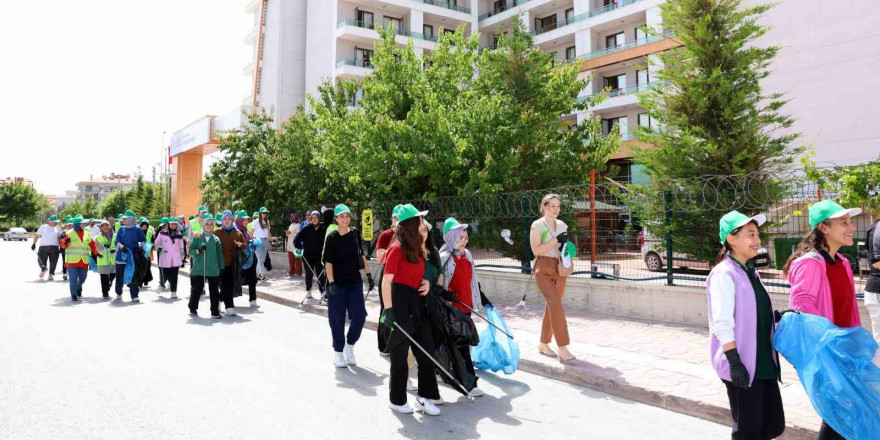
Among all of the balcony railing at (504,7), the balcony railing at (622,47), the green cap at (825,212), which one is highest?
the balcony railing at (504,7)

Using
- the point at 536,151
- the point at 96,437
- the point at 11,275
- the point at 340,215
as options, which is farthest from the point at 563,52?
the point at 96,437

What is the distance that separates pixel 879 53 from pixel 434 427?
29.0m

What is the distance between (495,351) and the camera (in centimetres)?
590

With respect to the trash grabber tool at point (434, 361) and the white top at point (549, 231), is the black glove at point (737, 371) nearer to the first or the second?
the trash grabber tool at point (434, 361)

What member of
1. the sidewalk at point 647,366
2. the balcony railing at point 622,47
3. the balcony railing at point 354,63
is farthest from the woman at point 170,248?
the balcony railing at point 622,47

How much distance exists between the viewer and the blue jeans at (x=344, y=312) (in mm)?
6516

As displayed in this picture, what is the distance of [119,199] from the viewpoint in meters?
82.9

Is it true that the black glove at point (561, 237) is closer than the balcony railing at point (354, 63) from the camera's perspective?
Yes

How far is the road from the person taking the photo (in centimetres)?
443

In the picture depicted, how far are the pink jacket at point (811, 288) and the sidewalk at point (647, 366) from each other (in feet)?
4.57

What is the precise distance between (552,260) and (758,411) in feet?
11.1

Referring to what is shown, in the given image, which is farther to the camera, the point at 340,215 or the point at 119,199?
the point at 119,199

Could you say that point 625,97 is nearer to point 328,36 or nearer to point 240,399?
point 328,36

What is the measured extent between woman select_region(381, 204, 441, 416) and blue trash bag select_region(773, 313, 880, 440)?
9.16ft
